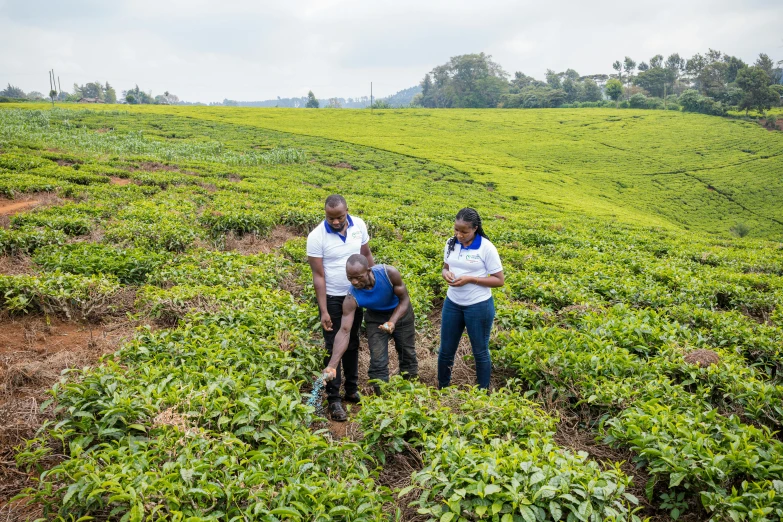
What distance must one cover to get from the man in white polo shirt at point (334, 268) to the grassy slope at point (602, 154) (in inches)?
870

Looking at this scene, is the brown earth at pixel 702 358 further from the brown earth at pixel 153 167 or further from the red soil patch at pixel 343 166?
the red soil patch at pixel 343 166

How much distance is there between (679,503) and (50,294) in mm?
7099

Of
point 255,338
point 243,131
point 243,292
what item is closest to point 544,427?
point 255,338

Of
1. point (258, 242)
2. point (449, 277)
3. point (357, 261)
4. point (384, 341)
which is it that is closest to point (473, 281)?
point (449, 277)

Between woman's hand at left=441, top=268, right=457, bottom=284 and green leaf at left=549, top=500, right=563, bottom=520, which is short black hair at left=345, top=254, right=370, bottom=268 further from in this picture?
green leaf at left=549, top=500, right=563, bottom=520

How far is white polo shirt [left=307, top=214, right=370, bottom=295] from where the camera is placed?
16.1 feet

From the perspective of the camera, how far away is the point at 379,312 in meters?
4.86

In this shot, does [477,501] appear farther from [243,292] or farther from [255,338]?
[243,292]

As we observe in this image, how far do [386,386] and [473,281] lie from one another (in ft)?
4.46

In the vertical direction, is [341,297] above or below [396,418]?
above

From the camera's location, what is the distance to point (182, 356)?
185 inches

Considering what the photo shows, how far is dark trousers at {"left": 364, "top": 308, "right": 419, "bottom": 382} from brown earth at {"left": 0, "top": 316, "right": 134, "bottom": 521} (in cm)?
281

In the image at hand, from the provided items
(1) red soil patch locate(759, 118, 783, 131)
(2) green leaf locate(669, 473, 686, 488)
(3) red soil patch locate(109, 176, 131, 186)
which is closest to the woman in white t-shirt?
(2) green leaf locate(669, 473, 686, 488)

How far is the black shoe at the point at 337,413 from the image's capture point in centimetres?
482
